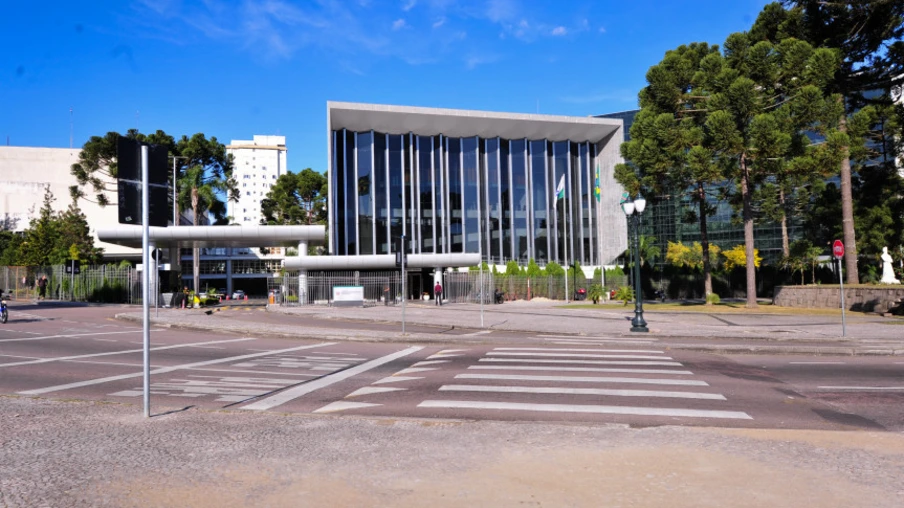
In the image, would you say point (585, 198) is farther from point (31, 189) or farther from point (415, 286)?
point (31, 189)

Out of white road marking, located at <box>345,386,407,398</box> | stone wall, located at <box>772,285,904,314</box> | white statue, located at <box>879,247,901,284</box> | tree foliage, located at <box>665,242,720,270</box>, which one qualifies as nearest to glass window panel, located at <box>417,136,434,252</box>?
tree foliage, located at <box>665,242,720,270</box>

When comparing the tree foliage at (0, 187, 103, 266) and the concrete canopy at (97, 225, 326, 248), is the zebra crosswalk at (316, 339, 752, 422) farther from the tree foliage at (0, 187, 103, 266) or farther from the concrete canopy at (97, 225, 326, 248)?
the tree foliage at (0, 187, 103, 266)

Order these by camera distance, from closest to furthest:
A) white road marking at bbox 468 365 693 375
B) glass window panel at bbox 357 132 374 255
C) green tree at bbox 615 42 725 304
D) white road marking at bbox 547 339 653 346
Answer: white road marking at bbox 468 365 693 375 < white road marking at bbox 547 339 653 346 < green tree at bbox 615 42 725 304 < glass window panel at bbox 357 132 374 255

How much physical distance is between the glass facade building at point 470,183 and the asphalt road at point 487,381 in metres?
39.5

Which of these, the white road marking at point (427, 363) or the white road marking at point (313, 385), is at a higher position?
the white road marking at point (313, 385)

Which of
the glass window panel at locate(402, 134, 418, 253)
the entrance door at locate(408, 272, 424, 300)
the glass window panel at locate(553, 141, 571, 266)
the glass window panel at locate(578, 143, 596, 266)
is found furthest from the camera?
the glass window panel at locate(578, 143, 596, 266)

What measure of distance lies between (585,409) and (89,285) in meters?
40.9

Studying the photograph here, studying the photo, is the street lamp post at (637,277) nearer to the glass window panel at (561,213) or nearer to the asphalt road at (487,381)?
the asphalt road at (487,381)

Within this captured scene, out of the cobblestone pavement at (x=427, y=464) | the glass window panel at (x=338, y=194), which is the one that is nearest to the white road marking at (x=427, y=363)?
the cobblestone pavement at (x=427, y=464)

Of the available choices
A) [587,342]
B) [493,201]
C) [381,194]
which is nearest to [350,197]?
[381,194]

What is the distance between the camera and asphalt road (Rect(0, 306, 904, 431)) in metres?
7.56

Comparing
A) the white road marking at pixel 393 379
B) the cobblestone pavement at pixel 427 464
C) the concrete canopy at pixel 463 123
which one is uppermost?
the concrete canopy at pixel 463 123

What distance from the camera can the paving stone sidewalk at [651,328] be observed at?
54.5 ft

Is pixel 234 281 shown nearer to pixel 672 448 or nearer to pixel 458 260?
pixel 458 260
